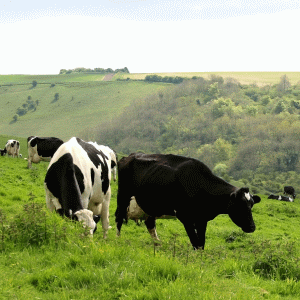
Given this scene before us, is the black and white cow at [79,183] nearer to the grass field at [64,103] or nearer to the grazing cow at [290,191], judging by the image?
the grazing cow at [290,191]

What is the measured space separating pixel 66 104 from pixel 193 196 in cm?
16391

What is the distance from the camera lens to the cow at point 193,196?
9.87 metres

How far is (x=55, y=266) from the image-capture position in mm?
5758

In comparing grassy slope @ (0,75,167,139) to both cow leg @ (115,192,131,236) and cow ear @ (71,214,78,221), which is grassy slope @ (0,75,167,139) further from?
cow ear @ (71,214,78,221)

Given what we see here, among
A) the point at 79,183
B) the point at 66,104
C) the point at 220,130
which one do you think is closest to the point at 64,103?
the point at 66,104

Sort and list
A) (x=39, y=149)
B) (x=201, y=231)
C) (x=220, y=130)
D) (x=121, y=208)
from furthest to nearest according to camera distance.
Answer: (x=220, y=130) → (x=39, y=149) → (x=121, y=208) → (x=201, y=231)

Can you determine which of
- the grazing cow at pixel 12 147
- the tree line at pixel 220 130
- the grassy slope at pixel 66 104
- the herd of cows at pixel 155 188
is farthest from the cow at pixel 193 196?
the grassy slope at pixel 66 104

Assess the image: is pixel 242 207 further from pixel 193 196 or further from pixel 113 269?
pixel 113 269

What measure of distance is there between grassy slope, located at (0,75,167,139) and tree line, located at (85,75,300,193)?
7414 millimetres

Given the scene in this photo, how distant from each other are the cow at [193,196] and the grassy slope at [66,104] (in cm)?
13154

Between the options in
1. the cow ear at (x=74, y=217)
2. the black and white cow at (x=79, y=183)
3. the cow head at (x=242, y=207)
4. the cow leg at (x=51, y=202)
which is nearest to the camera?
the cow ear at (x=74, y=217)

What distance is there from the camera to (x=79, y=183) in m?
8.87

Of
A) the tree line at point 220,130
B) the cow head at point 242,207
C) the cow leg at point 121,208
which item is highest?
the cow head at point 242,207

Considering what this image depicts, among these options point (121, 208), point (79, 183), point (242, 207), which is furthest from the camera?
point (121, 208)
